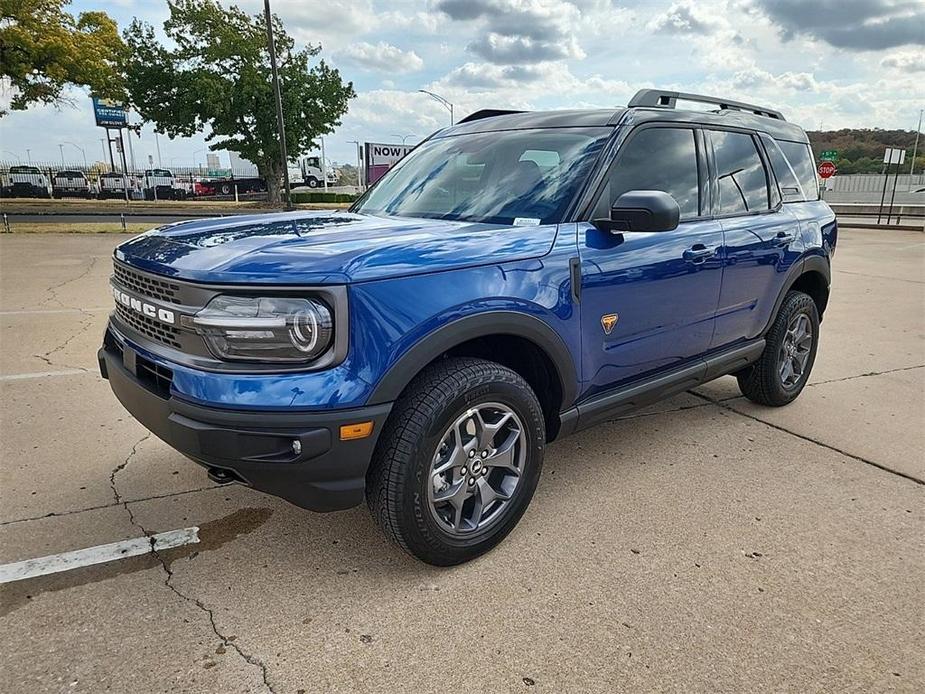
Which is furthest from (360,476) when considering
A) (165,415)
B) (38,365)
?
(38,365)

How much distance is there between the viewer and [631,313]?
3016 mm

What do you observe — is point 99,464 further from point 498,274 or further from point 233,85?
point 233,85

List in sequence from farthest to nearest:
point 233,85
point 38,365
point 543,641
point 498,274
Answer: point 233,85
point 38,365
point 498,274
point 543,641

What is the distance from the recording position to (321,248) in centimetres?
227

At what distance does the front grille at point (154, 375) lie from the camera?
90.4 inches

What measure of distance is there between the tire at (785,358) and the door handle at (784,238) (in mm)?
435

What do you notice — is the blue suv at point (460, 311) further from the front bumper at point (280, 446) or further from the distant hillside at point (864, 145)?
the distant hillside at point (864, 145)

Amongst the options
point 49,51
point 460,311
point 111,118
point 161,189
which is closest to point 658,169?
point 460,311

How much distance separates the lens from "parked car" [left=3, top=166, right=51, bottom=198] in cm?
4256

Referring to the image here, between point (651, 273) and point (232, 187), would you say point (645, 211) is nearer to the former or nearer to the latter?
point (651, 273)

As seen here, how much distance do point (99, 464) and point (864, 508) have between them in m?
4.04

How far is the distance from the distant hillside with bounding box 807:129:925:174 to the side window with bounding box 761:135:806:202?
65.2m

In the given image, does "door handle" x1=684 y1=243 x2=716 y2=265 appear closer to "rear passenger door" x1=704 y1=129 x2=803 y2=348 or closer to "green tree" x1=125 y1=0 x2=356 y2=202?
"rear passenger door" x1=704 y1=129 x2=803 y2=348

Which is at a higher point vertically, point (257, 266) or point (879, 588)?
point (257, 266)
